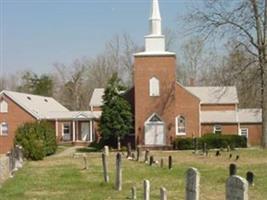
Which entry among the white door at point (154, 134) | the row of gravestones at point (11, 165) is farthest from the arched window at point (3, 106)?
the row of gravestones at point (11, 165)

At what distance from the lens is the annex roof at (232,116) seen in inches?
2672

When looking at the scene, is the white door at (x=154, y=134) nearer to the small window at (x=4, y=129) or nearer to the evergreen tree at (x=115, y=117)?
the evergreen tree at (x=115, y=117)

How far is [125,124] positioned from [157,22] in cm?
974

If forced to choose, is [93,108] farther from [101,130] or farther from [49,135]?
[49,135]

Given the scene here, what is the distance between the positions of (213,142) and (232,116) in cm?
1377

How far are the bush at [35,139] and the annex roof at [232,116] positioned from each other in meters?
23.5

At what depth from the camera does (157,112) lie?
2318 inches

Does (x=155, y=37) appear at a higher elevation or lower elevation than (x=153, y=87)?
higher

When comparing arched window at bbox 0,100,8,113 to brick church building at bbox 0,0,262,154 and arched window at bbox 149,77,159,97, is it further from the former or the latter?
arched window at bbox 149,77,159,97

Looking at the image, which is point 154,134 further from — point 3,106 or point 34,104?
point 34,104

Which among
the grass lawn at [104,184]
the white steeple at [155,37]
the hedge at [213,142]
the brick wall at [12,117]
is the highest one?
the white steeple at [155,37]

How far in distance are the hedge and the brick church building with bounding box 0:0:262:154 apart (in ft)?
Result: 8.03

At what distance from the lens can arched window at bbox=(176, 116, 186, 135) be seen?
6143 centimetres

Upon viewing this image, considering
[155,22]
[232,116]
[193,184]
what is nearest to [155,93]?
[155,22]
